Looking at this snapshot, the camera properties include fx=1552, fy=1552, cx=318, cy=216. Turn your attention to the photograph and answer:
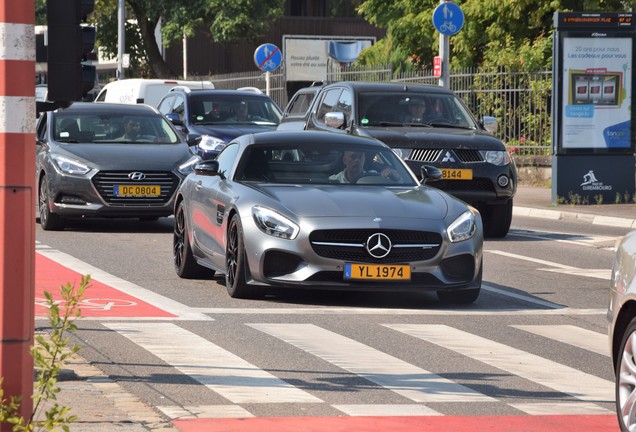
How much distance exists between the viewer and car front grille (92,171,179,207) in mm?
18750

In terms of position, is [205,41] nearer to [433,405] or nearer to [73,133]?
[73,133]

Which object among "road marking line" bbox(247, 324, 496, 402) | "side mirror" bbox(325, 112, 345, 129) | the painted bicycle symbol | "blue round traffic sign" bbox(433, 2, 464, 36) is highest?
"blue round traffic sign" bbox(433, 2, 464, 36)

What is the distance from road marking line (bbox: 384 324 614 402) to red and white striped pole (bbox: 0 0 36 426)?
3263mm

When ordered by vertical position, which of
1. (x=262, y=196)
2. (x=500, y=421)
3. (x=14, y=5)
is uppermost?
(x=14, y=5)

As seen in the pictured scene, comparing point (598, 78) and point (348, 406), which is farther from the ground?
point (598, 78)

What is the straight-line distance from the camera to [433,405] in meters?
7.88

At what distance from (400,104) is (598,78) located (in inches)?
225

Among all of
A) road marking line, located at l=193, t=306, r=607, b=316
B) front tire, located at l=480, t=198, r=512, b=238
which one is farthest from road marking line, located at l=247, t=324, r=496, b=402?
front tire, located at l=480, t=198, r=512, b=238

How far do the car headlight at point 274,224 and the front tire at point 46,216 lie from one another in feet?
24.4

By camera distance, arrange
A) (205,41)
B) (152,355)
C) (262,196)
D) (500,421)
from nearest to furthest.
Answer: (500,421) < (152,355) < (262,196) < (205,41)

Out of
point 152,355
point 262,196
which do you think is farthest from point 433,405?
point 262,196

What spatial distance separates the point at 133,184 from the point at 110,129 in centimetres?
173

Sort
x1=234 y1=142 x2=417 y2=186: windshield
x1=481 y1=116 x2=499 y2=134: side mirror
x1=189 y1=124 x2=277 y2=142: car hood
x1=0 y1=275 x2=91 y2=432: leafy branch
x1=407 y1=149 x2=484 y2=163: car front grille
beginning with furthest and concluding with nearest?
x1=189 y1=124 x2=277 y2=142: car hood < x1=481 y1=116 x2=499 y2=134: side mirror < x1=407 y1=149 x2=484 y2=163: car front grille < x1=234 y1=142 x2=417 y2=186: windshield < x1=0 y1=275 x2=91 y2=432: leafy branch

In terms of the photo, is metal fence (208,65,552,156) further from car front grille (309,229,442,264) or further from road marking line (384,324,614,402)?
road marking line (384,324,614,402)
